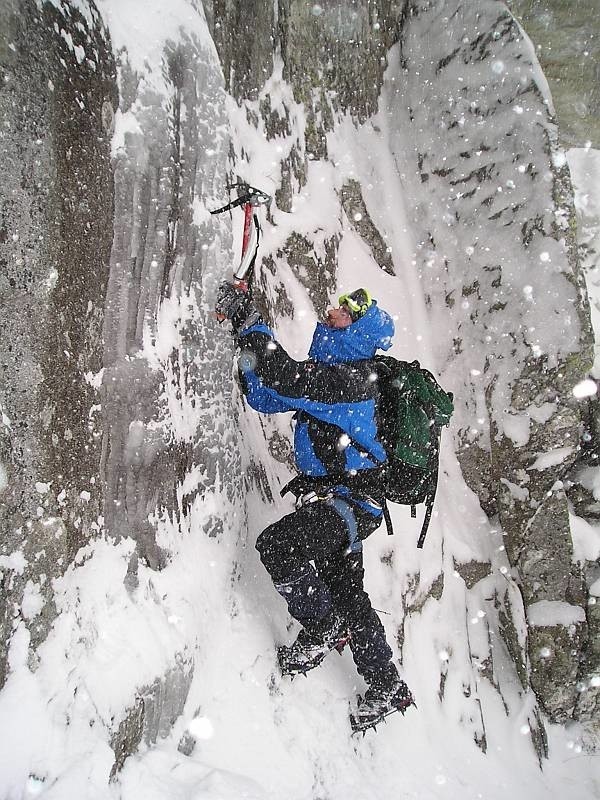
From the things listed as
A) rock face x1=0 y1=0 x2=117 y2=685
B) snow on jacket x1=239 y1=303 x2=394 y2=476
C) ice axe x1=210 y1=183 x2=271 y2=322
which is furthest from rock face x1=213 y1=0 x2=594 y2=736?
rock face x1=0 y1=0 x2=117 y2=685

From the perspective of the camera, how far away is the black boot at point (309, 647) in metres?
3.78

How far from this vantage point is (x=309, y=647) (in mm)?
3848

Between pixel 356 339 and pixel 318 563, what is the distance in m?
1.52

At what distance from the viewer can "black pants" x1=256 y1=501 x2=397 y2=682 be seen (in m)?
3.48

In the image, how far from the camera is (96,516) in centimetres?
296

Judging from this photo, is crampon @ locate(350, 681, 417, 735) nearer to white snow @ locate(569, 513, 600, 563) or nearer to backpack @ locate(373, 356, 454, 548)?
backpack @ locate(373, 356, 454, 548)

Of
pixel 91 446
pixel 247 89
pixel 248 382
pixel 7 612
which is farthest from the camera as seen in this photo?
pixel 247 89

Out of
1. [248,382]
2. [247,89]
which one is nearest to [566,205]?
[247,89]

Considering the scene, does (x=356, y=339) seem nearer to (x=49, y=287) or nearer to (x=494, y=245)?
(x=49, y=287)

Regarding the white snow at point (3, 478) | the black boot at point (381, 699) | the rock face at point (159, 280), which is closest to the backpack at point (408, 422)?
the rock face at point (159, 280)

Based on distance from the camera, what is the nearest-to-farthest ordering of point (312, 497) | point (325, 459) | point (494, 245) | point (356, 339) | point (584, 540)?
point (356, 339) < point (325, 459) < point (312, 497) < point (584, 540) < point (494, 245)

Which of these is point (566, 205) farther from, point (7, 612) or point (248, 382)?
point (7, 612)

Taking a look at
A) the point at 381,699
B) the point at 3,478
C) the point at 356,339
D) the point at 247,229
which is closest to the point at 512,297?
the point at 356,339

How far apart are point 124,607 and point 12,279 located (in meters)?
1.72
